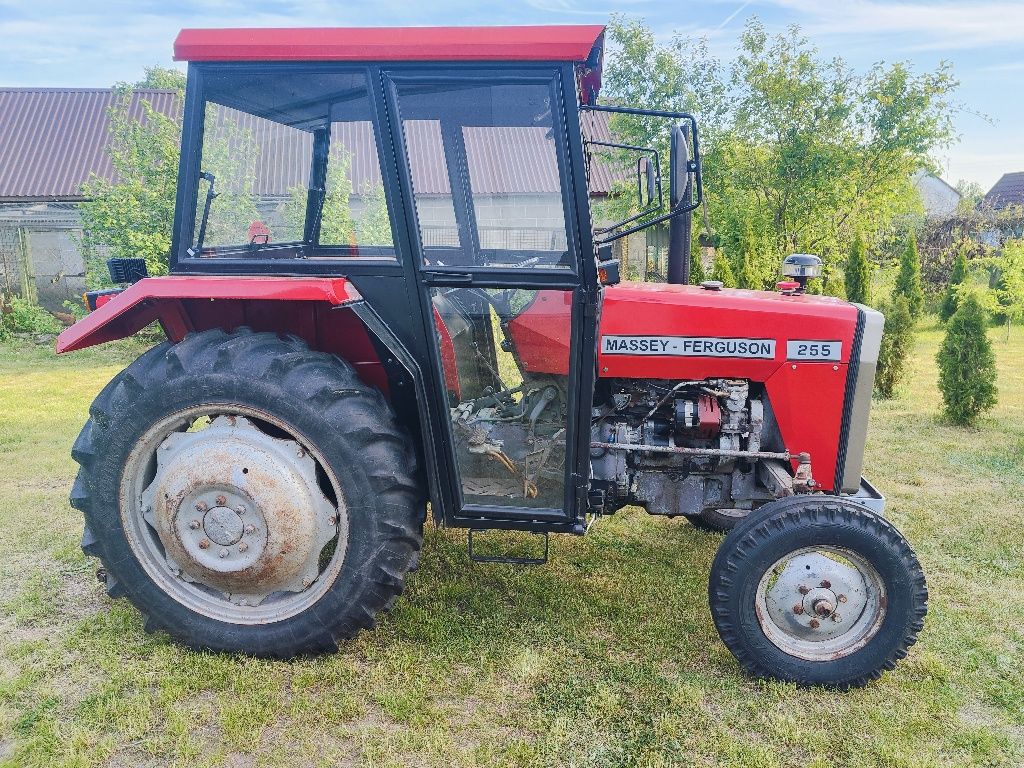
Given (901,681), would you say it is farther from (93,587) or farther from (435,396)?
(93,587)

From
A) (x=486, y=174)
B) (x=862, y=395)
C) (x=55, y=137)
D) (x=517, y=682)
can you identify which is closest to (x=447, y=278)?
(x=486, y=174)

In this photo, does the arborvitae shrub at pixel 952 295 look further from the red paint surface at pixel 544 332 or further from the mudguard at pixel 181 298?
the mudguard at pixel 181 298

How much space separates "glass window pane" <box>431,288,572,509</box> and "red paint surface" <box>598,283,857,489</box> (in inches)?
11.2

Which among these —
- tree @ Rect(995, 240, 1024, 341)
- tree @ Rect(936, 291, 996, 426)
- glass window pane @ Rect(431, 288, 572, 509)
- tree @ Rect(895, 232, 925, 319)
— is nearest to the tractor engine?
glass window pane @ Rect(431, 288, 572, 509)

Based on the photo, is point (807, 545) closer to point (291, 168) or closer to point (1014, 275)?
point (291, 168)

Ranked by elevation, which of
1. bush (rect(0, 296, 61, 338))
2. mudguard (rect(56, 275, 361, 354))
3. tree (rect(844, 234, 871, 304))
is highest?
mudguard (rect(56, 275, 361, 354))

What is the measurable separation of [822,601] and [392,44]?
2586 mm

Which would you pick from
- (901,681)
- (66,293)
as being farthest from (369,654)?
(66,293)

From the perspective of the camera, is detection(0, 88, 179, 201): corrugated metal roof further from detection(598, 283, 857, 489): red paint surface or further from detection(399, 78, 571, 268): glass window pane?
detection(598, 283, 857, 489): red paint surface

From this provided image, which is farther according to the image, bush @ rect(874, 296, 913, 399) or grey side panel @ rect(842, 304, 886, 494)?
bush @ rect(874, 296, 913, 399)

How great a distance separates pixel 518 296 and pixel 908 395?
692 centimetres

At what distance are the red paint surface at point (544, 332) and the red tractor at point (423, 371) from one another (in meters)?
0.01

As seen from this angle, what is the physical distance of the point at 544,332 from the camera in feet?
9.70

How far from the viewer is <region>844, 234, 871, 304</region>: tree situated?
1120 centimetres
